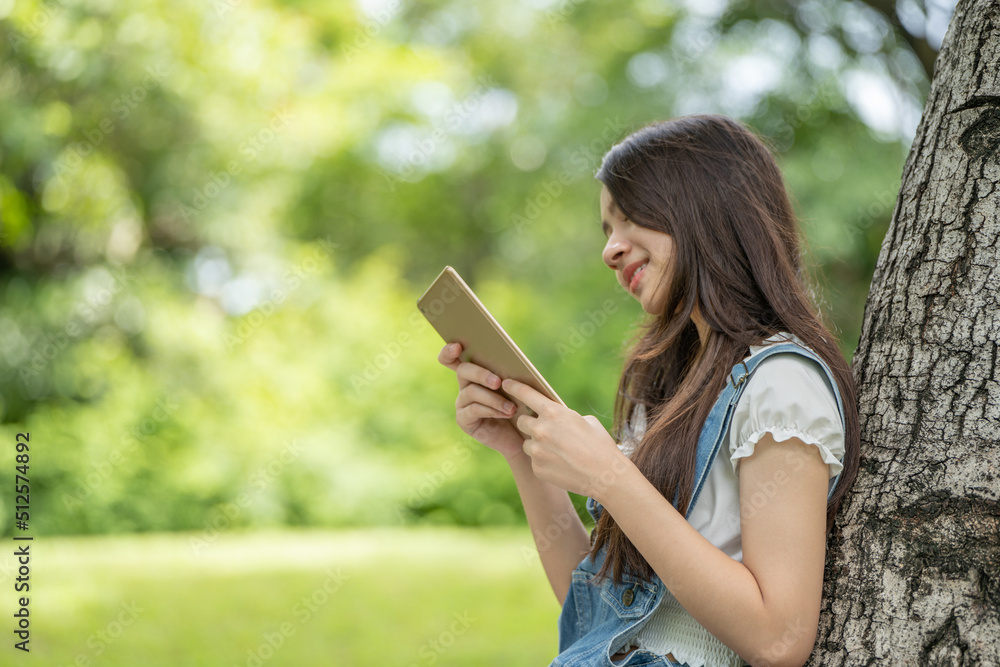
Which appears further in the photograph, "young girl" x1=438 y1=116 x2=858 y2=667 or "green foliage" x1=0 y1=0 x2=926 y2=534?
"green foliage" x1=0 y1=0 x2=926 y2=534

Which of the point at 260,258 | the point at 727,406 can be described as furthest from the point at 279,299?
the point at 727,406

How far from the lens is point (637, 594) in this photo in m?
1.29

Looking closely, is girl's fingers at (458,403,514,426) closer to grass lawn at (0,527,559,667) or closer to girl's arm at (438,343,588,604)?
girl's arm at (438,343,588,604)

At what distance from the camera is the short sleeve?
111 centimetres

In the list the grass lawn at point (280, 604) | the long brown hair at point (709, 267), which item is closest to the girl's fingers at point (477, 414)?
the long brown hair at point (709, 267)

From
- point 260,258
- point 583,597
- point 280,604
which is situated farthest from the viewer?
point 260,258

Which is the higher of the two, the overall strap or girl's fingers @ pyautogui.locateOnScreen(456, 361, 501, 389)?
girl's fingers @ pyautogui.locateOnScreen(456, 361, 501, 389)

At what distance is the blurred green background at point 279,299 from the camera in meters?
5.41

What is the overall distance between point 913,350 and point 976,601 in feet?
1.24

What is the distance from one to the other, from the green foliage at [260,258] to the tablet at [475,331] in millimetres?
5109

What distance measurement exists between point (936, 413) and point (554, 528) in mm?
773

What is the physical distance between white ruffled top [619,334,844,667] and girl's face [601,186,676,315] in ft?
0.71

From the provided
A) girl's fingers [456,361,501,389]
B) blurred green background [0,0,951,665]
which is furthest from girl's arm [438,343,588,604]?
blurred green background [0,0,951,665]

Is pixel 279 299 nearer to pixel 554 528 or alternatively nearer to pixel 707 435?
pixel 554 528
